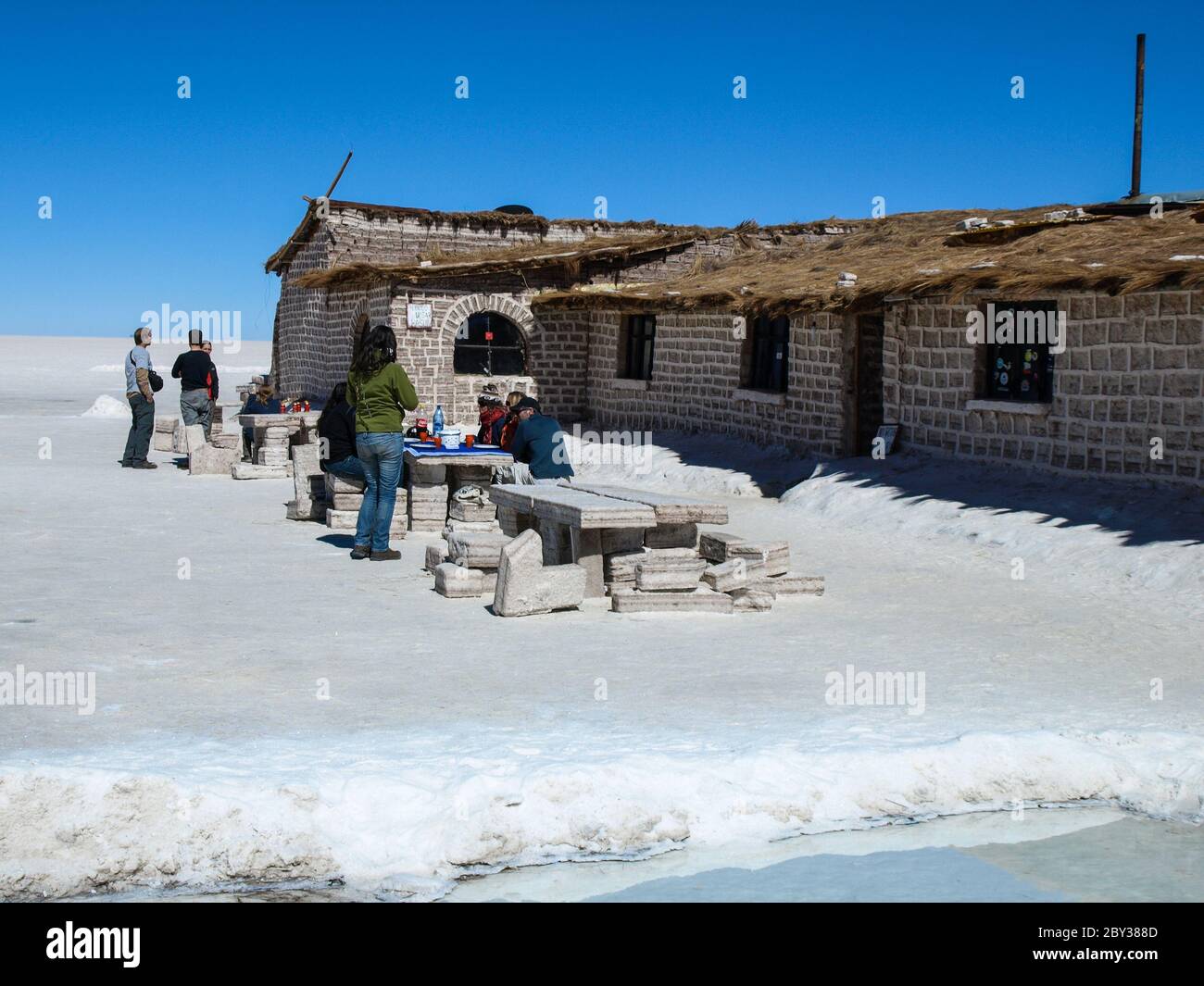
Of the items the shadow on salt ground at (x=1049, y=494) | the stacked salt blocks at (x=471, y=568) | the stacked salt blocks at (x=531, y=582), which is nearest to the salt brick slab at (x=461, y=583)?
the stacked salt blocks at (x=471, y=568)

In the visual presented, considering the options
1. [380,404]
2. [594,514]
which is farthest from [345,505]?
[594,514]

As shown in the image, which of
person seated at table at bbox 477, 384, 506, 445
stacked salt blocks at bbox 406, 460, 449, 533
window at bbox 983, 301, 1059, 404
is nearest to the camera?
stacked salt blocks at bbox 406, 460, 449, 533

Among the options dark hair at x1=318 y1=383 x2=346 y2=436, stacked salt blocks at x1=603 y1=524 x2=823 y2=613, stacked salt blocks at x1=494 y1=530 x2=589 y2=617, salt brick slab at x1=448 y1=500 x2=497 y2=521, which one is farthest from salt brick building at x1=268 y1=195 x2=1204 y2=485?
dark hair at x1=318 y1=383 x2=346 y2=436

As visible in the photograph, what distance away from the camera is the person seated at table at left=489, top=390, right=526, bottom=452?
483 inches

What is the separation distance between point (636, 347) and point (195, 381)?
23.6 ft

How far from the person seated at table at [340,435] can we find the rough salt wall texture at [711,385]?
6.31m

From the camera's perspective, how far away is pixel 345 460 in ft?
39.2

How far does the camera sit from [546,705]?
20.6 feet

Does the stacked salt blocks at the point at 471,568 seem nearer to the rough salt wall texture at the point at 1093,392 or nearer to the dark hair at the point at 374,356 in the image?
the dark hair at the point at 374,356

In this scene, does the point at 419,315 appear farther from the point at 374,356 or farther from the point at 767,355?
the point at 374,356

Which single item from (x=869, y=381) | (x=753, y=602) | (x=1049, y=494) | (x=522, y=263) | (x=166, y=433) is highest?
(x=522, y=263)

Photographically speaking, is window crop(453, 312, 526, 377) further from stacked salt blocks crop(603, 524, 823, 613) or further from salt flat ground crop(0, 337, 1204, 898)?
stacked salt blocks crop(603, 524, 823, 613)

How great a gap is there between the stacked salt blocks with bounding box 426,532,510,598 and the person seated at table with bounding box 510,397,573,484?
175 cm

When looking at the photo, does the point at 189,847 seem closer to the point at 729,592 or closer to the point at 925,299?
the point at 729,592
